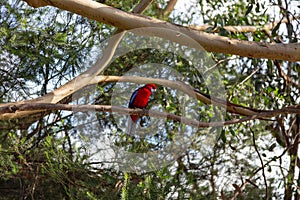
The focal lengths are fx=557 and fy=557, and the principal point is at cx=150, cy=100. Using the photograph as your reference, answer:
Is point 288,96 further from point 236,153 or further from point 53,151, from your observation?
point 53,151

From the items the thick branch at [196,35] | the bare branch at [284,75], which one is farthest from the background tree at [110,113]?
the thick branch at [196,35]

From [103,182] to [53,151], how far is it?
384 millimetres

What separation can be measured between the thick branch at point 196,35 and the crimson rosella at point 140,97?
2.25 ft

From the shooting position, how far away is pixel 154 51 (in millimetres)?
2639

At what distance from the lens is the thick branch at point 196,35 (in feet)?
Result: 6.43

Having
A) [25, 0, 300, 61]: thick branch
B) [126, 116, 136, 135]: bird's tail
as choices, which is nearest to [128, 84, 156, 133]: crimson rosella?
[126, 116, 136, 135]: bird's tail

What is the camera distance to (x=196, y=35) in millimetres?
1967

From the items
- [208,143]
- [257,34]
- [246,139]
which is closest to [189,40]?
[257,34]

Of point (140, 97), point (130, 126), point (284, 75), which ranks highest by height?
point (284, 75)

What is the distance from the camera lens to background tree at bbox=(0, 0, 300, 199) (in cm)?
273

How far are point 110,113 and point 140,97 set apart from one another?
168 mm

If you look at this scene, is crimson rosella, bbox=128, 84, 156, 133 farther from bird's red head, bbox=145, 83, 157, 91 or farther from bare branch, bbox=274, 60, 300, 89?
bare branch, bbox=274, 60, 300, 89

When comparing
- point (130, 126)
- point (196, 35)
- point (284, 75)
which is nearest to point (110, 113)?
point (130, 126)

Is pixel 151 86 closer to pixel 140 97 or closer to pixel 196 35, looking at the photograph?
pixel 140 97
